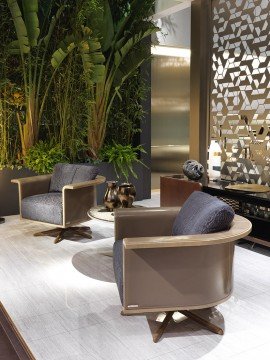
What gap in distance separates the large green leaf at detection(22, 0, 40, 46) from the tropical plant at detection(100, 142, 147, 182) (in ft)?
6.11

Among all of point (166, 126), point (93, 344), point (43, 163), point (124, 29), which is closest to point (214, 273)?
point (93, 344)

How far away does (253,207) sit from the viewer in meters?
4.27

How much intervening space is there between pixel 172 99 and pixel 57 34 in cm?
236

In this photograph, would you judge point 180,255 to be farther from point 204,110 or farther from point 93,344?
point 204,110

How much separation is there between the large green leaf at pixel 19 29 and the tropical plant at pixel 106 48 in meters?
0.41

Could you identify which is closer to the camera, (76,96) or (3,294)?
(3,294)

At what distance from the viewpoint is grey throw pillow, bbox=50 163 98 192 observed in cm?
435

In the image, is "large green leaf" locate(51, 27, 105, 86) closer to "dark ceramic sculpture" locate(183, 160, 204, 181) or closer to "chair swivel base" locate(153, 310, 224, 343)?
"dark ceramic sculpture" locate(183, 160, 204, 181)

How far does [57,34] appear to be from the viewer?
5750 millimetres

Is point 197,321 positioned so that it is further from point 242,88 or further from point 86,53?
point 86,53

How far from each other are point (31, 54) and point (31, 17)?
54cm

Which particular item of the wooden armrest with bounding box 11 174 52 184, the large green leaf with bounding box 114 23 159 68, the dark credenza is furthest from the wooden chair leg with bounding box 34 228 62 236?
the large green leaf with bounding box 114 23 159 68

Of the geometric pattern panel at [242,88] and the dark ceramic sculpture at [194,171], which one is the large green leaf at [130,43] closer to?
the geometric pattern panel at [242,88]

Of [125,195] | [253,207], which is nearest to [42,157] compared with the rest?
[125,195]
